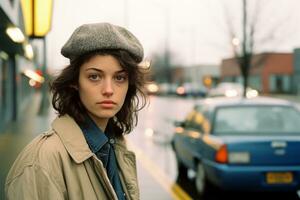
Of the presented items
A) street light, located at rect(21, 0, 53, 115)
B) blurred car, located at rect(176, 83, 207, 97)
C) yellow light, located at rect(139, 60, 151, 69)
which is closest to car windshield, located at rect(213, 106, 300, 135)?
street light, located at rect(21, 0, 53, 115)

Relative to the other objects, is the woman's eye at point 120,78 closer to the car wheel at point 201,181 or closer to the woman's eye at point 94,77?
the woman's eye at point 94,77

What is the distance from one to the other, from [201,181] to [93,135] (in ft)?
18.6

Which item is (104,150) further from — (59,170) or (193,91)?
(193,91)

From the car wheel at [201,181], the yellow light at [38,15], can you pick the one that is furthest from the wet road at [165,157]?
the yellow light at [38,15]

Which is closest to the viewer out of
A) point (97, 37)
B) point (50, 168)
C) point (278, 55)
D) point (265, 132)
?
point (50, 168)

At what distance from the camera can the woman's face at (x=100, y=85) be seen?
1995 mm

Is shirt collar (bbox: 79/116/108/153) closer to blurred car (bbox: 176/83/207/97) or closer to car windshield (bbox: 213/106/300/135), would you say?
car windshield (bbox: 213/106/300/135)

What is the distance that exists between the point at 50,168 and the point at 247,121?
230 inches

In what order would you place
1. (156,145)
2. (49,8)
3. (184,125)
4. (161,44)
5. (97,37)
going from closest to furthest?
(97,37) < (49,8) < (184,125) < (156,145) < (161,44)

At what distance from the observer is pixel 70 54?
6.64ft

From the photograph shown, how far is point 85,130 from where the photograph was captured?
6.75 feet

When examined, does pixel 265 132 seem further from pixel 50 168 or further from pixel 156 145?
pixel 156 145

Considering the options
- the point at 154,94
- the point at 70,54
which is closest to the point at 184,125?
the point at 70,54

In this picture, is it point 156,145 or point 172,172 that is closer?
point 172,172
